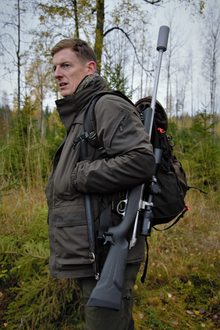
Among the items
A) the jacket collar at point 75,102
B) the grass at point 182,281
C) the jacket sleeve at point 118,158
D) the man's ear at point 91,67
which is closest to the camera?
the jacket sleeve at point 118,158

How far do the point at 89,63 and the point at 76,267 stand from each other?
1.32 meters

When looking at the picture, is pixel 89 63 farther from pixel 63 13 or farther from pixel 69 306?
pixel 63 13

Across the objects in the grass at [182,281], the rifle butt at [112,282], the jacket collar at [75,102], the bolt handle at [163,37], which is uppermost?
the bolt handle at [163,37]

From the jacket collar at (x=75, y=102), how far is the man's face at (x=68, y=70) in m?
0.11

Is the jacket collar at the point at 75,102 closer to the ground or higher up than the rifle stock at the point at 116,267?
higher up

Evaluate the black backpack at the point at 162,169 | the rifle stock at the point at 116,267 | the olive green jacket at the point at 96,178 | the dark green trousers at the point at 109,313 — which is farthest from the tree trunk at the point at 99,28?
the dark green trousers at the point at 109,313

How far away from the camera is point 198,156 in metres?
6.02

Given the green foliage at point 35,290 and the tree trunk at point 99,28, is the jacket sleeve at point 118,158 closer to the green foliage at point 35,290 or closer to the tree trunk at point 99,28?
the green foliage at point 35,290

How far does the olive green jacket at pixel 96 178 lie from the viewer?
1165 millimetres

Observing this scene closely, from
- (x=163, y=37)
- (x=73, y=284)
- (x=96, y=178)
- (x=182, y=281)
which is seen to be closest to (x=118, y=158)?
(x=96, y=178)

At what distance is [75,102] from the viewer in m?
1.44

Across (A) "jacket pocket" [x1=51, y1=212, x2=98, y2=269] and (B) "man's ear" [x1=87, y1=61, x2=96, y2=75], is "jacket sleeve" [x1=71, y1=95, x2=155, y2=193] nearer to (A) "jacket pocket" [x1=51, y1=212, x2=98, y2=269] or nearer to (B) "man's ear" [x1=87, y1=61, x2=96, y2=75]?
(A) "jacket pocket" [x1=51, y1=212, x2=98, y2=269]

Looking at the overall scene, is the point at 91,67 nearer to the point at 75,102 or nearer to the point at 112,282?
the point at 75,102

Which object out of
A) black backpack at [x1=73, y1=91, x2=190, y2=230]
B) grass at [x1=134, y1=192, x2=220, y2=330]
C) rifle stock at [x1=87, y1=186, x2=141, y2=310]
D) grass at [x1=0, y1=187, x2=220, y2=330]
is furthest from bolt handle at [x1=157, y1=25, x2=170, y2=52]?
grass at [x1=134, y1=192, x2=220, y2=330]
